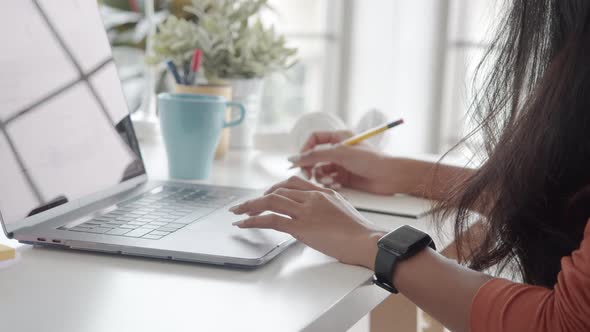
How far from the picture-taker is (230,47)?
1.36m

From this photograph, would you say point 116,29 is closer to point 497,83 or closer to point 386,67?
point 386,67

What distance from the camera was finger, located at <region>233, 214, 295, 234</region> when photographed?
80 cm

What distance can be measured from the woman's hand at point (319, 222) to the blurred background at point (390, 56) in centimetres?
194

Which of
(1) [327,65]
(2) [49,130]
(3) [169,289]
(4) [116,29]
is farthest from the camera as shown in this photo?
(1) [327,65]

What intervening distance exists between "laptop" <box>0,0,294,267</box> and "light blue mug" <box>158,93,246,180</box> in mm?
98

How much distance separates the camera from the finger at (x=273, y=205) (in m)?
0.82

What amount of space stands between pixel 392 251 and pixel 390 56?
7.98ft

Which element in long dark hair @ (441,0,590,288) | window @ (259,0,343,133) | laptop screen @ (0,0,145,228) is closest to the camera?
long dark hair @ (441,0,590,288)

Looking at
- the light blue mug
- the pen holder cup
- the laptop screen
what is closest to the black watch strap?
the laptop screen

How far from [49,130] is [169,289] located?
1.05ft

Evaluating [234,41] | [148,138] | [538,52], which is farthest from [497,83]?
[148,138]

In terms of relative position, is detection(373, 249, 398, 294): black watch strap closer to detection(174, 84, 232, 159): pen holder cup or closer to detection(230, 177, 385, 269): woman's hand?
detection(230, 177, 385, 269): woman's hand

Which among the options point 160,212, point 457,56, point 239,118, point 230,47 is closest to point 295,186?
point 160,212

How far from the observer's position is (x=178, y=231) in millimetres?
805
